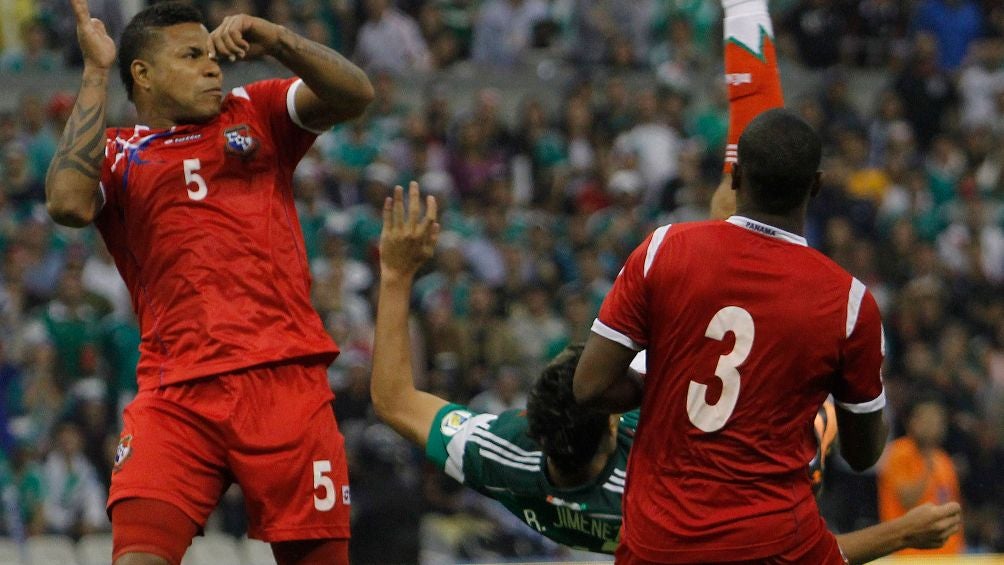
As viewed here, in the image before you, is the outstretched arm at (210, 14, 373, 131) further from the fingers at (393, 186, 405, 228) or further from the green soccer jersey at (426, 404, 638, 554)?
the green soccer jersey at (426, 404, 638, 554)

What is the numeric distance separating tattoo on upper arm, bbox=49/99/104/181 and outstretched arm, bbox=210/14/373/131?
0.43 m

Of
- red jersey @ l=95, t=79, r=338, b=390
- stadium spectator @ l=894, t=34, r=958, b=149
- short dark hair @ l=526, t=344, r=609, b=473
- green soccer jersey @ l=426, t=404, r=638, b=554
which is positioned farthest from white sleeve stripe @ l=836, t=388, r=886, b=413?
stadium spectator @ l=894, t=34, r=958, b=149

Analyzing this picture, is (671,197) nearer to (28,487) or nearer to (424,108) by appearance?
(424,108)

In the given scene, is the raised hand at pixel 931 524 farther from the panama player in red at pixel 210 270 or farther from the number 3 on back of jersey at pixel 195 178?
the number 3 on back of jersey at pixel 195 178

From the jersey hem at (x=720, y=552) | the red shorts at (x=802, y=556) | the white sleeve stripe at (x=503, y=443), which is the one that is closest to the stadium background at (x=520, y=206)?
the white sleeve stripe at (x=503, y=443)

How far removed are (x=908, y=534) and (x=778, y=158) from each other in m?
1.31

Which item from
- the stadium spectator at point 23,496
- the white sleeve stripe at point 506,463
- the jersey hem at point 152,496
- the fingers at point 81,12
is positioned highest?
the fingers at point 81,12

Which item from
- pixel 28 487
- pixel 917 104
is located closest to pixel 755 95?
pixel 28 487

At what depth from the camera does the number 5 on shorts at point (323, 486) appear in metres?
4.94

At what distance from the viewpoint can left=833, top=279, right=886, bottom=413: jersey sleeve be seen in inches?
168

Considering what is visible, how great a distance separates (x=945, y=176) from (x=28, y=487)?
8.72 m

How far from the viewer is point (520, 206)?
47.8ft

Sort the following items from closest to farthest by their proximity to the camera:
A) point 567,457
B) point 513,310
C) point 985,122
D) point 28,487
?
point 567,457 → point 28,487 → point 513,310 → point 985,122

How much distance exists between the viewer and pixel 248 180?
17.0 feet
